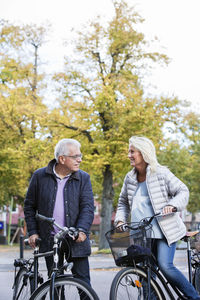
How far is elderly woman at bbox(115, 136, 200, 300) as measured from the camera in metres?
5.00

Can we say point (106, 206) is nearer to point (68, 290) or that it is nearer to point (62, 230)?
point (62, 230)

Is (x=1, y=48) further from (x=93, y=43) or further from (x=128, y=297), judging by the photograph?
(x=128, y=297)

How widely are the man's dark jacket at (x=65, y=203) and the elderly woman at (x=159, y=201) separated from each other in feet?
1.43

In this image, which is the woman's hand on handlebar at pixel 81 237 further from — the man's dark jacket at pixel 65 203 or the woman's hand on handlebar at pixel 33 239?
the woman's hand on handlebar at pixel 33 239

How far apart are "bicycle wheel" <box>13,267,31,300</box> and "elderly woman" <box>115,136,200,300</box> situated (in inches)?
43.3

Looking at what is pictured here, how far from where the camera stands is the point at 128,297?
4590 millimetres

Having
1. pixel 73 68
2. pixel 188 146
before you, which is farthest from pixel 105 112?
pixel 188 146

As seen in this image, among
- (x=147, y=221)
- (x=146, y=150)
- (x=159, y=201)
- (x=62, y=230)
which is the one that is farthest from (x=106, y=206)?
(x=62, y=230)

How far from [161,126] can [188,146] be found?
17.8 meters

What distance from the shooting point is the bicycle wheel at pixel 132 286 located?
439 cm

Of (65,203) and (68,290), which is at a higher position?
(65,203)

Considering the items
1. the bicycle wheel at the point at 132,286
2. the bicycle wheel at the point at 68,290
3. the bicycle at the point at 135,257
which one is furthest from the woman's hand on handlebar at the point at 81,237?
the bicycle wheel at the point at 68,290

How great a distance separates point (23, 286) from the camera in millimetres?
5582

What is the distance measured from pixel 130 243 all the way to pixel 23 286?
1.51m
